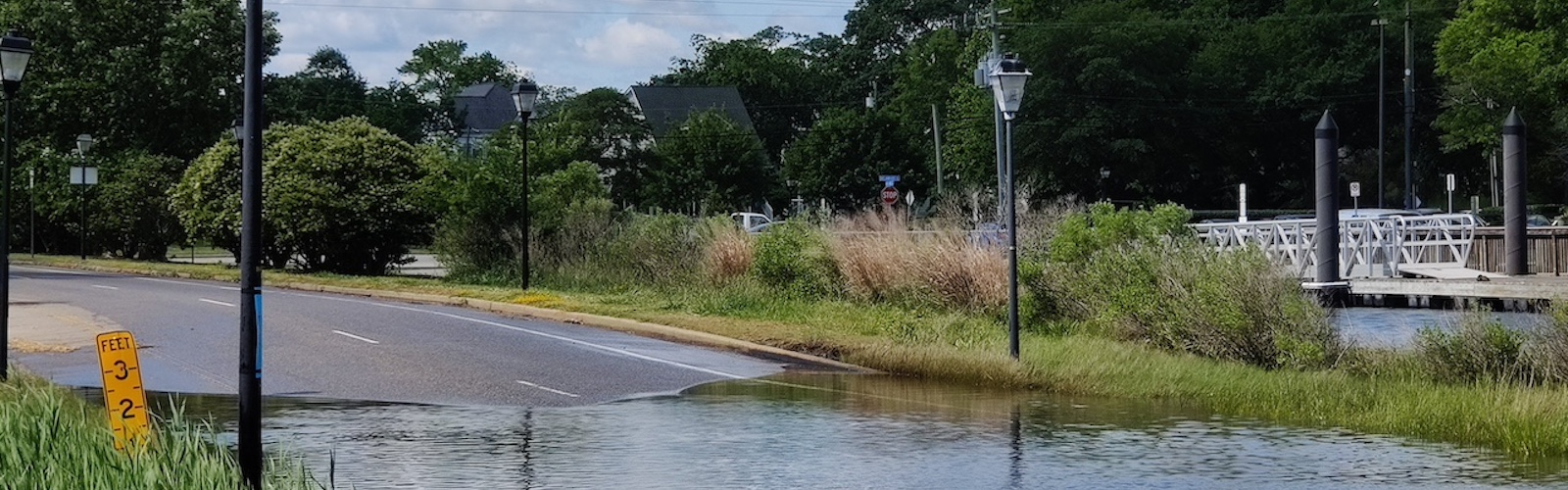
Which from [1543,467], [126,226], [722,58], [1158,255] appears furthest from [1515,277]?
[722,58]

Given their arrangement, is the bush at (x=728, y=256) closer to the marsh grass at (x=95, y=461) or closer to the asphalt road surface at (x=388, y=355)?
the asphalt road surface at (x=388, y=355)

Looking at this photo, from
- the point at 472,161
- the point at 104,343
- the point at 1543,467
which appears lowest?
the point at 1543,467

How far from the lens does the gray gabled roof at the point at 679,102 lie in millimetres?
102688

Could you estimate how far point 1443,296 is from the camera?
3525 centimetres

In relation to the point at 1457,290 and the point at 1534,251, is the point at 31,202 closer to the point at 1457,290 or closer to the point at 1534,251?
the point at 1457,290

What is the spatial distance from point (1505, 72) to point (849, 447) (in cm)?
5421

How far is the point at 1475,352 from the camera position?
1680 cm

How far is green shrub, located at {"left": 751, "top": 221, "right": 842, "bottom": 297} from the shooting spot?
27859 mm

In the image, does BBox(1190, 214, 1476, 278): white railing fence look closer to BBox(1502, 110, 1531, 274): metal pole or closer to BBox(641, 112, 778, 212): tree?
BBox(1502, 110, 1531, 274): metal pole

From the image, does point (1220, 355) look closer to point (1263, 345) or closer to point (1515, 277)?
point (1263, 345)

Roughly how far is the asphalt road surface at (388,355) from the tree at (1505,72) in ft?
136

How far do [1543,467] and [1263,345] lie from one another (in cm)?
659

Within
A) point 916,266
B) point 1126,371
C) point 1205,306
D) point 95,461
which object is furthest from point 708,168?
point 95,461

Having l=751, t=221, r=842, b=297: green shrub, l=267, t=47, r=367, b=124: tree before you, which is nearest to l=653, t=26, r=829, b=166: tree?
l=267, t=47, r=367, b=124: tree
